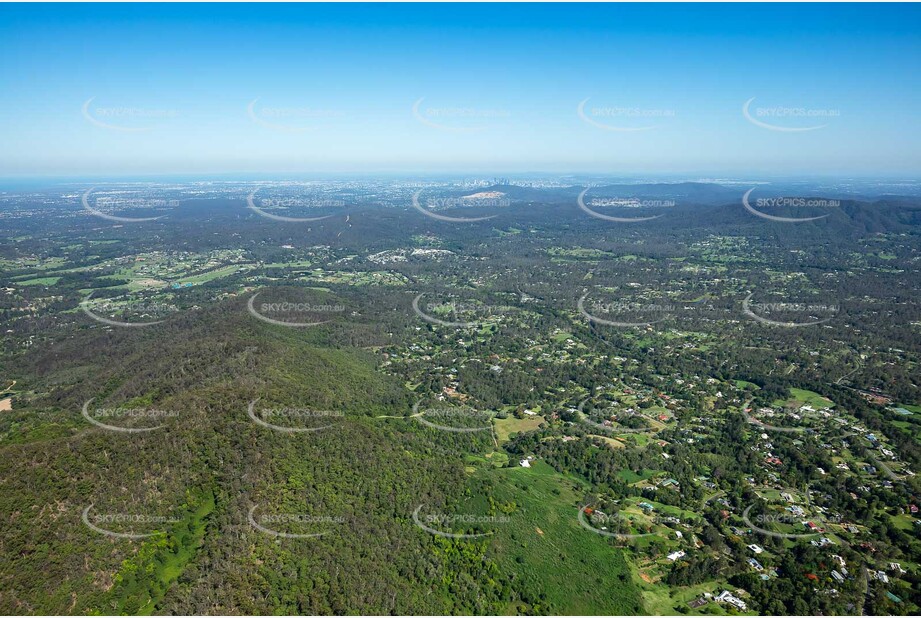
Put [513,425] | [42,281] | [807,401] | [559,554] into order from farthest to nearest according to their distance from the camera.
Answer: [42,281] → [807,401] → [513,425] → [559,554]

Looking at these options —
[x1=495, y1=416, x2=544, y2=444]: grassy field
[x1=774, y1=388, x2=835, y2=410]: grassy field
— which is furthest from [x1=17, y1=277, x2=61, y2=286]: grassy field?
[x1=774, y1=388, x2=835, y2=410]: grassy field

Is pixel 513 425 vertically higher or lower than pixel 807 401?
lower

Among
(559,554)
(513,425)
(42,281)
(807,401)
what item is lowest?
(559,554)

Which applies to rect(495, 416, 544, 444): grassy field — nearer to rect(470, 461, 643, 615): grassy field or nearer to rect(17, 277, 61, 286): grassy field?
rect(470, 461, 643, 615): grassy field

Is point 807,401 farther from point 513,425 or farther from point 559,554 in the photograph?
point 559,554

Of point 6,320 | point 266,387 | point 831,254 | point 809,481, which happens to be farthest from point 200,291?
point 831,254

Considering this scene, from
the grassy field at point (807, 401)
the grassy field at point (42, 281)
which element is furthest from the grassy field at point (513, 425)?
the grassy field at point (42, 281)

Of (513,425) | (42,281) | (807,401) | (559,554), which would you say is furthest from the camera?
(42,281)

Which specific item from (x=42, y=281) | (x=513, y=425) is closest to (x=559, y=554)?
(x=513, y=425)

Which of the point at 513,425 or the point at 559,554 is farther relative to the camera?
the point at 513,425
